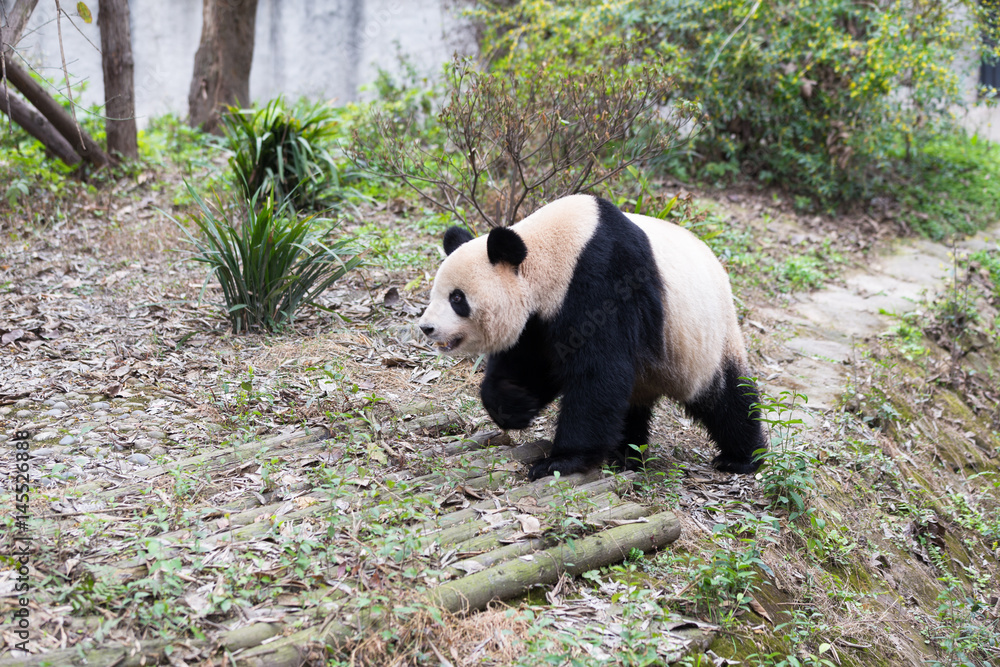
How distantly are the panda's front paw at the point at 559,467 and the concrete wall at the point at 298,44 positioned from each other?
10.7 metres

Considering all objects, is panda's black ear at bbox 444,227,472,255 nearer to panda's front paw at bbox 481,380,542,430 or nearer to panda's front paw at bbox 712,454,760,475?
panda's front paw at bbox 481,380,542,430

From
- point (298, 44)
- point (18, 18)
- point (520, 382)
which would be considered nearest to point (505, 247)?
point (520, 382)

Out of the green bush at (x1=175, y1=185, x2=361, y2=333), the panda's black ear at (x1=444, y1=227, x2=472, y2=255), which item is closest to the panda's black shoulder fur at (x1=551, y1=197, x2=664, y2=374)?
the panda's black ear at (x1=444, y1=227, x2=472, y2=255)

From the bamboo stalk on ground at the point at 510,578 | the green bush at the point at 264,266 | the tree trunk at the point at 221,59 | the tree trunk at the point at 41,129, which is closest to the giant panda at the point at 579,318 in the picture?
the bamboo stalk on ground at the point at 510,578

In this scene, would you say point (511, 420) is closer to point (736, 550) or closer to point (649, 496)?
point (649, 496)

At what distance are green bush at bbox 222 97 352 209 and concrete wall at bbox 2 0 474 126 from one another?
6.16m

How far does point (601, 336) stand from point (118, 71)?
22.3 feet

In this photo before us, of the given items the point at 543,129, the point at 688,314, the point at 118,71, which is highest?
the point at 118,71

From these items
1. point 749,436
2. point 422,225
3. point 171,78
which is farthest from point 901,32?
point 171,78

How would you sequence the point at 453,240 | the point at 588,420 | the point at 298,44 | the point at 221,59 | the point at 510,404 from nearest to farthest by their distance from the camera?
the point at 588,420 < the point at 510,404 < the point at 453,240 < the point at 221,59 < the point at 298,44

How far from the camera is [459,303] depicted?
11.6ft

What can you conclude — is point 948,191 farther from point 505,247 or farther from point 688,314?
point 505,247

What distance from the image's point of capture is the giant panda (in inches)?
136

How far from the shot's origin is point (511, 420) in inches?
147
